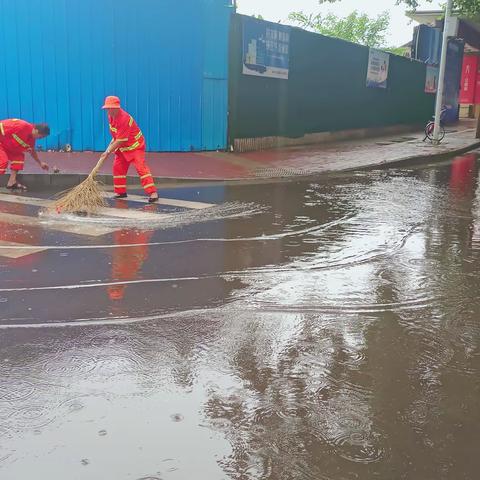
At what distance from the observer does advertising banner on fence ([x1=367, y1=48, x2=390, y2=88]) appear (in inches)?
814

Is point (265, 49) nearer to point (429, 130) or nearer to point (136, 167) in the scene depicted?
point (136, 167)

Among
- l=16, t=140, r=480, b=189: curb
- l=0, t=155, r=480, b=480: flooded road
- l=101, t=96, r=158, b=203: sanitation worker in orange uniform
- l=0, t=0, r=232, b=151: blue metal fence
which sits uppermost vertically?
l=0, t=0, r=232, b=151: blue metal fence

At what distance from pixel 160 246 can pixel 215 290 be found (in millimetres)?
1634

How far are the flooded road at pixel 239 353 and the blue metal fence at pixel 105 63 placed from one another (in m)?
6.35

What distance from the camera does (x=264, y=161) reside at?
13.8 m

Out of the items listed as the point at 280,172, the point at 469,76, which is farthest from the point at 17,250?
the point at 469,76

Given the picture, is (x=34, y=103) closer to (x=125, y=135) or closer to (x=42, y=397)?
(x=125, y=135)

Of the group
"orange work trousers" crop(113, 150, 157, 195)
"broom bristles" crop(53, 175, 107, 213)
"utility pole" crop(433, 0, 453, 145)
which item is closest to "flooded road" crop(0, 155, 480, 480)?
Result: "broom bristles" crop(53, 175, 107, 213)

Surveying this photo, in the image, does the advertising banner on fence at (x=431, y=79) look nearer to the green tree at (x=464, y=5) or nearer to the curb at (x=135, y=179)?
the green tree at (x=464, y=5)

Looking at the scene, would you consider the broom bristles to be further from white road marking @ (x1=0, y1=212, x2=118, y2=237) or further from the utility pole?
the utility pole

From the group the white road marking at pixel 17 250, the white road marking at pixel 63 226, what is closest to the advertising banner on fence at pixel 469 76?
the white road marking at pixel 63 226

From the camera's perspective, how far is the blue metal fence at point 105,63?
12719mm

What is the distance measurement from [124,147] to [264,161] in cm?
526

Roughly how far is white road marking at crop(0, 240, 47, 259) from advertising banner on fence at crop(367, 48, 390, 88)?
16.5 meters
